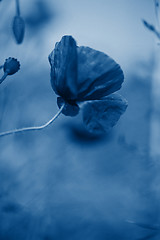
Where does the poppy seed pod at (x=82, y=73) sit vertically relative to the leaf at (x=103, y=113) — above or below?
above

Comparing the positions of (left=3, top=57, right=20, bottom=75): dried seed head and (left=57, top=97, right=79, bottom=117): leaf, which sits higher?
(left=3, top=57, right=20, bottom=75): dried seed head

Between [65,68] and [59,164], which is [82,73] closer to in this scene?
[65,68]

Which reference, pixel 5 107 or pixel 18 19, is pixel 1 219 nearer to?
pixel 5 107

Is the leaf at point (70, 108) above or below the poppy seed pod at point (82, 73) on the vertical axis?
below

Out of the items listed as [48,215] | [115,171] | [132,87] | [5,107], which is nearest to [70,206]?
[48,215]
